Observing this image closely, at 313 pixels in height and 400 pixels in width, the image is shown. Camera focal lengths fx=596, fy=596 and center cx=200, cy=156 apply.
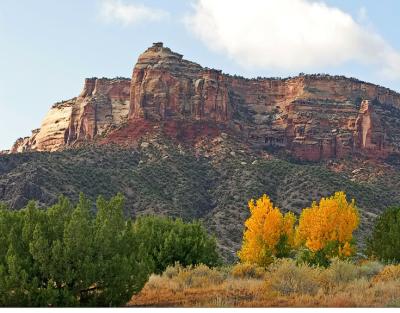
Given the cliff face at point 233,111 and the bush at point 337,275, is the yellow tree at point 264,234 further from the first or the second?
the cliff face at point 233,111

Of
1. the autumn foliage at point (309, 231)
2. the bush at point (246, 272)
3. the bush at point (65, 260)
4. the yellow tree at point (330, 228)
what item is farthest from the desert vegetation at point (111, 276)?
the autumn foliage at point (309, 231)

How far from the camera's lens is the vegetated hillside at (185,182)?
72000 mm

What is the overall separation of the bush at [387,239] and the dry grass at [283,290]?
11.3 metres

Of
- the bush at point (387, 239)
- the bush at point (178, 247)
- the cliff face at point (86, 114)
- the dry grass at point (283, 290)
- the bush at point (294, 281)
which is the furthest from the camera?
the cliff face at point (86, 114)

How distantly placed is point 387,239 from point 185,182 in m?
48.9

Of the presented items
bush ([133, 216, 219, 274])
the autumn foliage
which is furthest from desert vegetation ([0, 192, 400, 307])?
the autumn foliage

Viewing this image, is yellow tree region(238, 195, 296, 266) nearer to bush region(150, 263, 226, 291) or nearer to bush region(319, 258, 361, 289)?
bush region(150, 263, 226, 291)

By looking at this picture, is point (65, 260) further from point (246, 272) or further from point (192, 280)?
point (246, 272)

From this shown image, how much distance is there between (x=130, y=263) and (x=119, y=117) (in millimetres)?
114582

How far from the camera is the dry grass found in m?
16.9

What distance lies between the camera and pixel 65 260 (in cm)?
1534

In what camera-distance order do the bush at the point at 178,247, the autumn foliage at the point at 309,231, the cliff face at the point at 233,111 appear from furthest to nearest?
the cliff face at the point at 233,111
the autumn foliage at the point at 309,231
the bush at the point at 178,247

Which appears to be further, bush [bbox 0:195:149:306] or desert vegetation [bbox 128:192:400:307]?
desert vegetation [bbox 128:192:400:307]

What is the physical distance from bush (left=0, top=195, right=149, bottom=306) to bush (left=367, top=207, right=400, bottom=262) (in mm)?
21280
